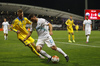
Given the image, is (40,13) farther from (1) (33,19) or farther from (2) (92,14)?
(1) (33,19)

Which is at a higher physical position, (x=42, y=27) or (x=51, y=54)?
(x=42, y=27)

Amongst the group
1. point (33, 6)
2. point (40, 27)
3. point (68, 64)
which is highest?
point (33, 6)

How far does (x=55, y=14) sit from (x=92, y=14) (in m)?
34.8

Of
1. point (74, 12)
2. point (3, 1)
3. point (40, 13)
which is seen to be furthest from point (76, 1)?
point (3, 1)

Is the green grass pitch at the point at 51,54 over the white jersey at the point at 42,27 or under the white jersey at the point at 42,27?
under

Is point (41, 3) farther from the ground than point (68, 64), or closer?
farther from the ground

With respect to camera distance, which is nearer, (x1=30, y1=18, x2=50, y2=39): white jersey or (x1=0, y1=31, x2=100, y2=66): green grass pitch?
(x1=30, y1=18, x2=50, y2=39): white jersey

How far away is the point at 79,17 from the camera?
243ft

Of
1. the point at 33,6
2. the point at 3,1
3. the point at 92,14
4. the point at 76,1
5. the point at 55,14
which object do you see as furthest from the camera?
the point at 55,14

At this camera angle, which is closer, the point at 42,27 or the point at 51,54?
the point at 42,27

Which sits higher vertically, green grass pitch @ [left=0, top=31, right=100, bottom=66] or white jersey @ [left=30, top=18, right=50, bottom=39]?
white jersey @ [left=30, top=18, right=50, bottom=39]

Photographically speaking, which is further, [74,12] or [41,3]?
[74,12]

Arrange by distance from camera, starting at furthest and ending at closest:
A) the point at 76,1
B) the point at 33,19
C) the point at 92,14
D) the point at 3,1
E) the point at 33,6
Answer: the point at 76,1
the point at 33,6
the point at 3,1
the point at 92,14
the point at 33,19

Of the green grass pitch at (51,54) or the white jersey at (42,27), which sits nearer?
the white jersey at (42,27)
